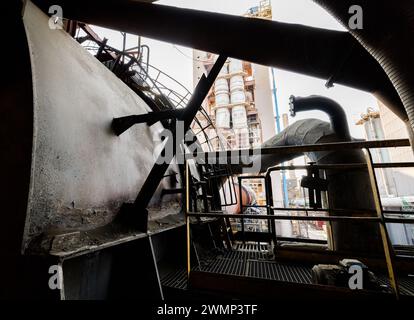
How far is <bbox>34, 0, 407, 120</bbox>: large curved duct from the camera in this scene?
1.85 metres

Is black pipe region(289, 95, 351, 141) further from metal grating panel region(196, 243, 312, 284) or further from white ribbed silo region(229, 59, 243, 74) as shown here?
white ribbed silo region(229, 59, 243, 74)

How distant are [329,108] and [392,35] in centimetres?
240

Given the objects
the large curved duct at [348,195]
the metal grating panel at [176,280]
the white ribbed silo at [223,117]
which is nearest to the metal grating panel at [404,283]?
the large curved duct at [348,195]

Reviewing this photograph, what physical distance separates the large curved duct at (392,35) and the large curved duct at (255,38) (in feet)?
1.13

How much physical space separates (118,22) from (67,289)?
2.55 metres

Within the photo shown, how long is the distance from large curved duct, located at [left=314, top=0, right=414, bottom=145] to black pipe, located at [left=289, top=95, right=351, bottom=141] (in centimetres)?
224

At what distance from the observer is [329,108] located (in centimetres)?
359

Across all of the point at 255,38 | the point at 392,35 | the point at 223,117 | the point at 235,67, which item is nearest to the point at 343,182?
Result: the point at 392,35

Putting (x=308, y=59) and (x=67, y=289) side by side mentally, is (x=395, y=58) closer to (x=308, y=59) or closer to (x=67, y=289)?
(x=308, y=59)

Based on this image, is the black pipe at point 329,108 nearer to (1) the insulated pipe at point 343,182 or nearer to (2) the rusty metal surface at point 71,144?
(1) the insulated pipe at point 343,182

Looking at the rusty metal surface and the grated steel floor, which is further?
the grated steel floor

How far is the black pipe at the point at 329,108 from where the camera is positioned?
3471 mm

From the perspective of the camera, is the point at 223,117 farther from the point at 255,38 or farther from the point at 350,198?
the point at 255,38

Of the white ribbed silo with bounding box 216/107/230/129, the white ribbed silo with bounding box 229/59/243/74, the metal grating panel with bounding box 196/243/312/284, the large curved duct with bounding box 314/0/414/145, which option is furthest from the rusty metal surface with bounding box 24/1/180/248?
the white ribbed silo with bounding box 229/59/243/74
